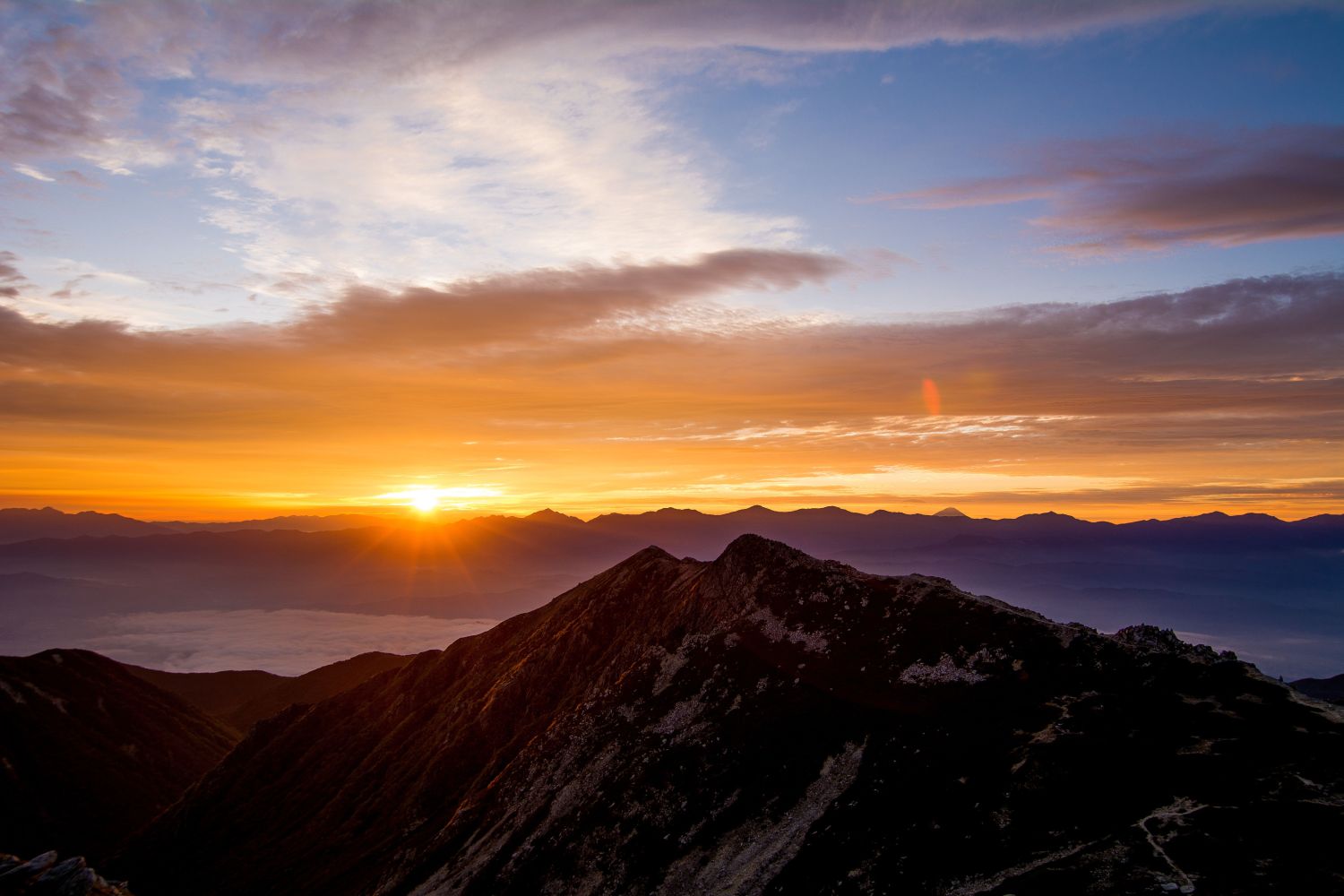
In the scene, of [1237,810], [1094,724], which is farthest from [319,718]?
[1237,810]

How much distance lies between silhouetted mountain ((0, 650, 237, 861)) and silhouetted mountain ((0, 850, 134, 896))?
96.7m

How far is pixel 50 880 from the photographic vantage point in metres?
53.5

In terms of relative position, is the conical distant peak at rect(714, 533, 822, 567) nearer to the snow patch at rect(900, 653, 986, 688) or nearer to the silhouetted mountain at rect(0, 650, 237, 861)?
the snow patch at rect(900, 653, 986, 688)

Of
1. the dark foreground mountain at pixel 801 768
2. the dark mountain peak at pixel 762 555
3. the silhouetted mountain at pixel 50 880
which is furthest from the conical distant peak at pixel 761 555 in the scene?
the silhouetted mountain at pixel 50 880

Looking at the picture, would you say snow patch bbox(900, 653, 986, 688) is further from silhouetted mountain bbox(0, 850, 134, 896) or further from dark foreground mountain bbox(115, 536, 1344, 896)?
silhouetted mountain bbox(0, 850, 134, 896)

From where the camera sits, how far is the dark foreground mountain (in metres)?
45.0

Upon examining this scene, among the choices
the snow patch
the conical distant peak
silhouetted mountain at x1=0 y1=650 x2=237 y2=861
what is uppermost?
the conical distant peak

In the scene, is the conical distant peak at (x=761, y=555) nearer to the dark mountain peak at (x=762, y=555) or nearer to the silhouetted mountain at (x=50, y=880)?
the dark mountain peak at (x=762, y=555)

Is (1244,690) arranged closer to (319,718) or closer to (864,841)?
(864,841)

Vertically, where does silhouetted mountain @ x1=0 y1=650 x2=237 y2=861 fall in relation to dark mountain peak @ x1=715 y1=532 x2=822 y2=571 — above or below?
below

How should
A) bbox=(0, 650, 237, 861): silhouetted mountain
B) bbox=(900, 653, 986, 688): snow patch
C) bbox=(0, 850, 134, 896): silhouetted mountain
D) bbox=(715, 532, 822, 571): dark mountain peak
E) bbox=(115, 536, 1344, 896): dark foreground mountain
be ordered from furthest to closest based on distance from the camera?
bbox=(0, 650, 237, 861): silhouetted mountain, bbox=(715, 532, 822, 571): dark mountain peak, bbox=(900, 653, 986, 688): snow patch, bbox=(0, 850, 134, 896): silhouetted mountain, bbox=(115, 536, 1344, 896): dark foreground mountain

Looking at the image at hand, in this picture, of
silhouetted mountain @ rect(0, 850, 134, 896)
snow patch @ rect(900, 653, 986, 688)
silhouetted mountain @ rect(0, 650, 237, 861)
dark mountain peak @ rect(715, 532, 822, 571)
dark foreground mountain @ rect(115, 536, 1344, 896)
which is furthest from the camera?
silhouetted mountain @ rect(0, 650, 237, 861)

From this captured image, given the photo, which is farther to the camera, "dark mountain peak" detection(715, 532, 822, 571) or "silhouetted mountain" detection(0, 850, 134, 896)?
"dark mountain peak" detection(715, 532, 822, 571)

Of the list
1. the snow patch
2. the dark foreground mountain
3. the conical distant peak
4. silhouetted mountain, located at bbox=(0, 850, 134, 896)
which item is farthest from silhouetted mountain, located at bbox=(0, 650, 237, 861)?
the snow patch
